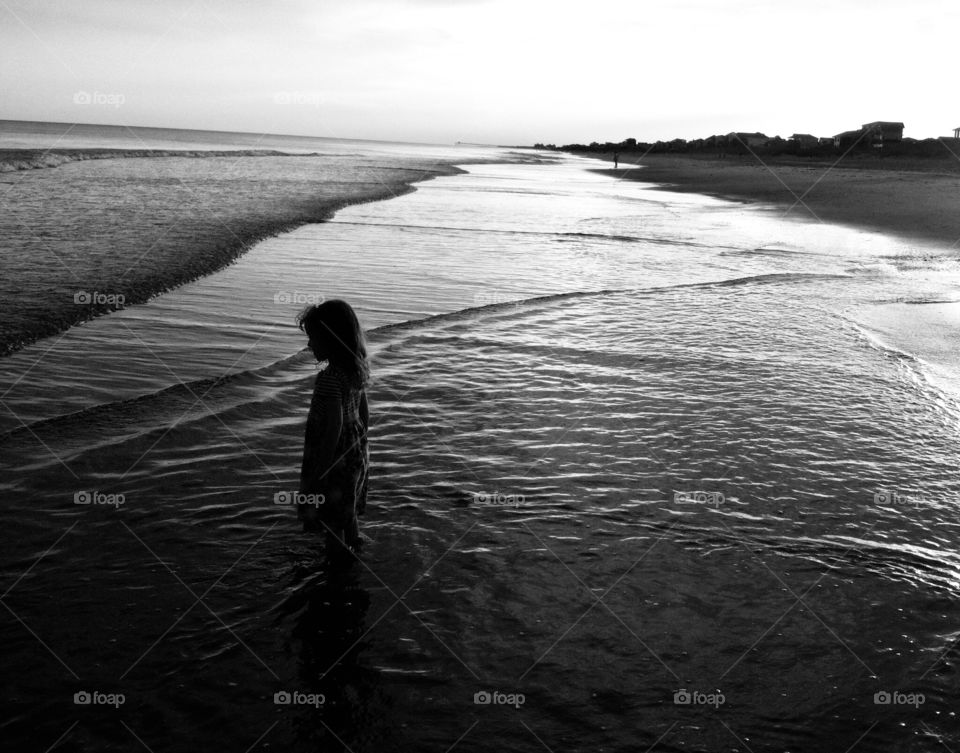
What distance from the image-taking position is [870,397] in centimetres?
846

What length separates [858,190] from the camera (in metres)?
40.9

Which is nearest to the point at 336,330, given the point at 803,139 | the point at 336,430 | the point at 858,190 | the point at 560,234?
the point at 336,430

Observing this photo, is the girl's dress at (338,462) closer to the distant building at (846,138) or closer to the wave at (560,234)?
the wave at (560,234)

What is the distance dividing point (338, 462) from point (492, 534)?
4.27 feet

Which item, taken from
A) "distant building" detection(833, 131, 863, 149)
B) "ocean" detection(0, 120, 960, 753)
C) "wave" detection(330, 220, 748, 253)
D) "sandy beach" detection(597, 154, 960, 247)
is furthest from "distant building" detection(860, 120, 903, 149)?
"ocean" detection(0, 120, 960, 753)

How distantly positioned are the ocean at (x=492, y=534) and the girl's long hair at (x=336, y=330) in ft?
4.48

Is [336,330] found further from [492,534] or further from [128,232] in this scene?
[128,232]

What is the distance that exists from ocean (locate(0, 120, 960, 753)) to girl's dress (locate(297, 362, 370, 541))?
360 mm

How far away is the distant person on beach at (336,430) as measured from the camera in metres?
4.46

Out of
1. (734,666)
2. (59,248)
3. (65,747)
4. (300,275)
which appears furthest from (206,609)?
(59,248)

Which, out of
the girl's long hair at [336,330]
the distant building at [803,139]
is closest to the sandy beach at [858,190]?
the girl's long hair at [336,330]

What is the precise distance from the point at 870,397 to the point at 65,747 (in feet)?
26.4

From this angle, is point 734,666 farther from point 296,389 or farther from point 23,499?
point 296,389

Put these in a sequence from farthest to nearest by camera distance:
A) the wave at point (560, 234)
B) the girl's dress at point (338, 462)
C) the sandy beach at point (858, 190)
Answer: the sandy beach at point (858, 190)
the wave at point (560, 234)
the girl's dress at point (338, 462)
